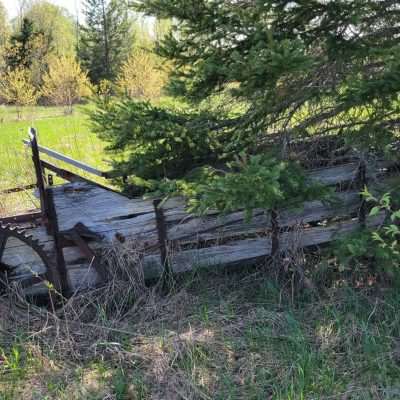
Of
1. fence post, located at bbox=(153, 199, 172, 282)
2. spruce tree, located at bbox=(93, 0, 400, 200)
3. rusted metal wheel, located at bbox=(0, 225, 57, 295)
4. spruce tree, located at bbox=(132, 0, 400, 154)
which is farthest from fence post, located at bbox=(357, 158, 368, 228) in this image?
rusted metal wheel, located at bbox=(0, 225, 57, 295)

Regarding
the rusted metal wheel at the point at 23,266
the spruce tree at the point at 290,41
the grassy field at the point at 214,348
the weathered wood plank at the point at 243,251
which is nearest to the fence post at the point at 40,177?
the rusted metal wheel at the point at 23,266

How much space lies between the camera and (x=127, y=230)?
3.71 metres

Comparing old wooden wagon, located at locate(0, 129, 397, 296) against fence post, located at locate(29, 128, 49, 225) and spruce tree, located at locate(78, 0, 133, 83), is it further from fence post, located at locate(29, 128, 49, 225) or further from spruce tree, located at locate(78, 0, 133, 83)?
spruce tree, located at locate(78, 0, 133, 83)

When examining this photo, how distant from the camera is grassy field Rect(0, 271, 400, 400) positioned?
2658 millimetres

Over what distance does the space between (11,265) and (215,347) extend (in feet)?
6.03

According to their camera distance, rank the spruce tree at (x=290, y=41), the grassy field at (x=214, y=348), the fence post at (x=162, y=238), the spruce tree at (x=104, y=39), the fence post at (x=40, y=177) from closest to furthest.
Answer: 1. the grassy field at (x=214, y=348)
2. the spruce tree at (x=290, y=41)
3. the fence post at (x=40, y=177)
4. the fence post at (x=162, y=238)
5. the spruce tree at (x=104, y=39)

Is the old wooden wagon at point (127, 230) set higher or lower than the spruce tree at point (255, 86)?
lower

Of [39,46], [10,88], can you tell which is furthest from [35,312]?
[39,46]

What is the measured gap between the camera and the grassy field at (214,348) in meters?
2.66

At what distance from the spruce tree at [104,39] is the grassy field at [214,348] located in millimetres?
35280

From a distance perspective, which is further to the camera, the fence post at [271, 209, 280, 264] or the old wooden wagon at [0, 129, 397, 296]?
the fence post at [271, 209, 280, 264]

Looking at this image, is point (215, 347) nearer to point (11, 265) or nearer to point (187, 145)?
point (187, 145)

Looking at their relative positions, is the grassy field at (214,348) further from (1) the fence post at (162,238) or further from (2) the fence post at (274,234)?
(2) the fence post at (274,234)

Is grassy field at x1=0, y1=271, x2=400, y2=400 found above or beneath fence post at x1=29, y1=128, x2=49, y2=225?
beneath
